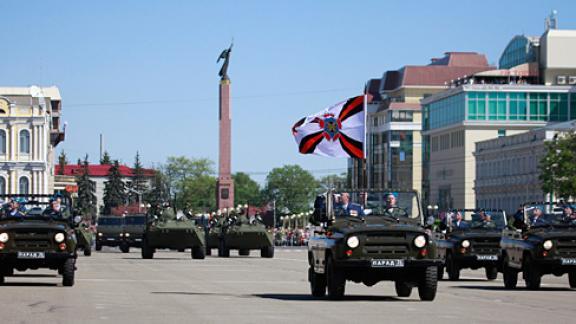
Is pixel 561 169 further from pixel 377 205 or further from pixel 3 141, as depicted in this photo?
pixel 3 141

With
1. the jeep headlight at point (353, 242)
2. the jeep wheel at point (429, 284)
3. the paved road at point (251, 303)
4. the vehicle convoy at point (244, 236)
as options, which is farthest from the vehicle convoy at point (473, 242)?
the vehicle convoy at point (244, 236)

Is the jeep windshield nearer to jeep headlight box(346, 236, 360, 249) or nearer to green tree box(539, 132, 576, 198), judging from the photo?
jeep headlight box(346, 236, 360, 249)

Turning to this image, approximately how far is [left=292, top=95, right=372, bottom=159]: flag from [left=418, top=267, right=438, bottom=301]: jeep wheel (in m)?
14.2

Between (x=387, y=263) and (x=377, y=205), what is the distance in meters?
2.06

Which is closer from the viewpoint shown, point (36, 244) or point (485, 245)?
point (36, 244)

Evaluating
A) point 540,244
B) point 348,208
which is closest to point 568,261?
point 540,244

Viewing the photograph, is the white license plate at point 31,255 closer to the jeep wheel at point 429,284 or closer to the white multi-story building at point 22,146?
the jeep wheel at point 429,284

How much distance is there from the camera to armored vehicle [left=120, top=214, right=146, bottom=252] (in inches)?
2945

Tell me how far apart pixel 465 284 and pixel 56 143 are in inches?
5847

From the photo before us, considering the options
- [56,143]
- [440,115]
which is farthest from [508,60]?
[56,143]

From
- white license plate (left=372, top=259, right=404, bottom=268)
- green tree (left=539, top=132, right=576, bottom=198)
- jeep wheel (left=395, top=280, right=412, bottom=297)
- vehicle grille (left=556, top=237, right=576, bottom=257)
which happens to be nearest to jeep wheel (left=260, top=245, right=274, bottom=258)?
green tree (left=539, top=132, right=576, bottom=198)

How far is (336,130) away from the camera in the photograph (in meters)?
37.9

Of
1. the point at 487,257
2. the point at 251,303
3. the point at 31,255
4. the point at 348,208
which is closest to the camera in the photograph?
the point at 251,303

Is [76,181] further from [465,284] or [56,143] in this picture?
[465,284]
